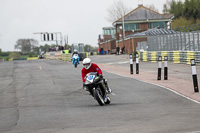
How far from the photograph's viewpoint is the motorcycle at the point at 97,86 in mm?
11619

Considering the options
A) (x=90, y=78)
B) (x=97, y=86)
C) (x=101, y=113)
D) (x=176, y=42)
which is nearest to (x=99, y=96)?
(x=97, y=86)

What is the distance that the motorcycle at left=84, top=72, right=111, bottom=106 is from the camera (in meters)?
Answer: 11.6

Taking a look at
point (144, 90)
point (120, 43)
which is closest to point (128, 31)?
point (120, 43)

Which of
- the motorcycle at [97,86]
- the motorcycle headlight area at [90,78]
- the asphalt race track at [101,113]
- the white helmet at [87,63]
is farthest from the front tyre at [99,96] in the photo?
the white helmet at [87,63]

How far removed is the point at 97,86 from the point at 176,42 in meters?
29.3

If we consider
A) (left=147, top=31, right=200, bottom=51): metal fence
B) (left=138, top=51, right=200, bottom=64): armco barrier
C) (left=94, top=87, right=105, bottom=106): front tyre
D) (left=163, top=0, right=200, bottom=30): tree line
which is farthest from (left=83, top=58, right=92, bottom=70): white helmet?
(left=163, top=0, right=200, bottom=30): tree line

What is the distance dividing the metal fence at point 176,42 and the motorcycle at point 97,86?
79.1ft

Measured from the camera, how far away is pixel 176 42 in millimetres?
40125

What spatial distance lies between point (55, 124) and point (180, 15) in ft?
295

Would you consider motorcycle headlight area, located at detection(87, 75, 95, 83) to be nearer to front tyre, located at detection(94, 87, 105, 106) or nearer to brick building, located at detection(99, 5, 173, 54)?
front tyre, located at detection(94, 87, 105, 106)

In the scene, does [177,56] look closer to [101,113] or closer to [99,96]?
[99,96]

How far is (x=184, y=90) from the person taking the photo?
47.9 ft

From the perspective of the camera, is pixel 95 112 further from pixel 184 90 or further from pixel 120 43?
pixel 120 43

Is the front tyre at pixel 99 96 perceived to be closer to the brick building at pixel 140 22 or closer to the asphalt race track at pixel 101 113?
the asphalt race track at pixel 101 113
